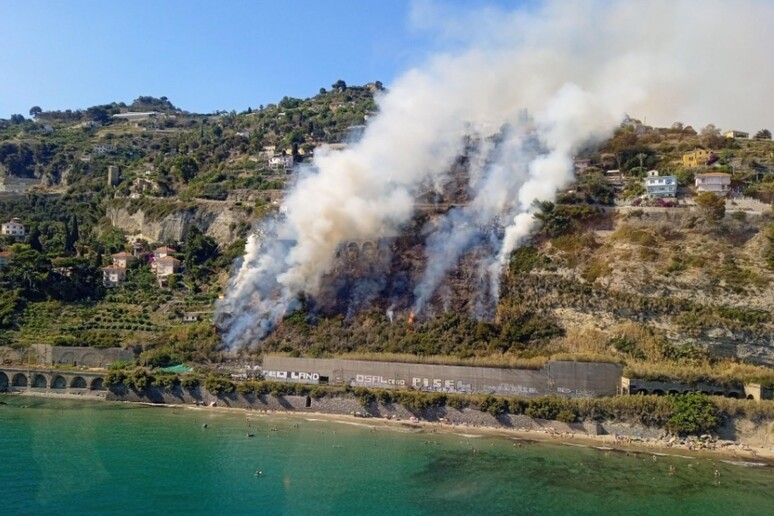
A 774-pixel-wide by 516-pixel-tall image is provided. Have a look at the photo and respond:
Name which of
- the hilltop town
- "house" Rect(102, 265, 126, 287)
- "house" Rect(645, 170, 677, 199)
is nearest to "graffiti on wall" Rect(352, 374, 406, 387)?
the hilltop town

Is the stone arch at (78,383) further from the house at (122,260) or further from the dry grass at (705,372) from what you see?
the dry grass at (705,372)

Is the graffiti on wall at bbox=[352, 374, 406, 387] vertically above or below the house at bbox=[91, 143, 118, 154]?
below

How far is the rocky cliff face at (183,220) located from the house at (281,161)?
11653mm

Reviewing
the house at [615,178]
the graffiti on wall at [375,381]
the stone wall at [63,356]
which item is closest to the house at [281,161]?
the house at [615,178]

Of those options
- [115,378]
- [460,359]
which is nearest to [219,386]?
[115,378]

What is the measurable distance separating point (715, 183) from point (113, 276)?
50.6 meters

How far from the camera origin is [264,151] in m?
92.9

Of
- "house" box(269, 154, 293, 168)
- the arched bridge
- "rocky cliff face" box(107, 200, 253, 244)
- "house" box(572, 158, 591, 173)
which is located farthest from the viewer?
"house" box(269, 154, 293, 168)

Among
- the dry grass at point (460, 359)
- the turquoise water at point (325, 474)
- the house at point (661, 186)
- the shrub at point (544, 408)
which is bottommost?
the turquoise water at point (325, 474)

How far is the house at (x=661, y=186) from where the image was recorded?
61.3 meters

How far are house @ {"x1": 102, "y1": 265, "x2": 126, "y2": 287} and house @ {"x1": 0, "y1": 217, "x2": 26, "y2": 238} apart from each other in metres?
15.4

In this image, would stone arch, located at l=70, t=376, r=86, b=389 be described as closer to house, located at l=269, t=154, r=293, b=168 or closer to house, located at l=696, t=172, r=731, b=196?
house, located at l=269, t=154, r=293, b=168

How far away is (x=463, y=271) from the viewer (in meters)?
56.5

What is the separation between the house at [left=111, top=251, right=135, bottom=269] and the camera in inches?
2724
